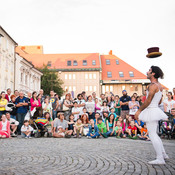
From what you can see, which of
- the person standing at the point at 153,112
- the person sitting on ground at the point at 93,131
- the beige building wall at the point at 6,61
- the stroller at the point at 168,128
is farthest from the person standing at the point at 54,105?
the beige building wall at the point at 6,61

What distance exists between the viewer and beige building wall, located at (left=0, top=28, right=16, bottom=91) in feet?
122

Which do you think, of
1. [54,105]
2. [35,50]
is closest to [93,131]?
[54,105]

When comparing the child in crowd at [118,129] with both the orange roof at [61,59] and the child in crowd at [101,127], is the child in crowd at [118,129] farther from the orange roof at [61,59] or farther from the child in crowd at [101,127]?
the orange roof at [61,59]

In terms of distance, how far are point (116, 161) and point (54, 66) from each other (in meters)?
59.8

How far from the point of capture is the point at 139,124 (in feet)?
41.8

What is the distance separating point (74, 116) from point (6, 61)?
28210mm

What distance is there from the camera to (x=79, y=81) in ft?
213

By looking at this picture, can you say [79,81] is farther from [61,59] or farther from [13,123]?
[13,123]

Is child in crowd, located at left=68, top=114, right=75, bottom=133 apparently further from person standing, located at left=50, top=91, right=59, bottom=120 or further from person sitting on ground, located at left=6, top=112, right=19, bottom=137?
person sitting on ground, located at left=6, top=112, right=19, bottom=137

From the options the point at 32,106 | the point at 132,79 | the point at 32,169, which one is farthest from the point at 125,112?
the point at 132,79

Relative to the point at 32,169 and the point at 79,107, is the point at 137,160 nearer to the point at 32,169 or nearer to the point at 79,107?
the point at 32,169

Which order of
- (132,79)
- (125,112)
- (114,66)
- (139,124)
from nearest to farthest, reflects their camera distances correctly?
(139,124), (125,112), (132,79), (114,66)

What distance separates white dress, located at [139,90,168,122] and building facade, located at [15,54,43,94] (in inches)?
1561

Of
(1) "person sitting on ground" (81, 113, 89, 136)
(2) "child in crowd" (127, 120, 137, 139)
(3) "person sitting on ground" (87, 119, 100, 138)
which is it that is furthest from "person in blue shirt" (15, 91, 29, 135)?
(2) "child in crowd" (127, 120, 137, 139)
